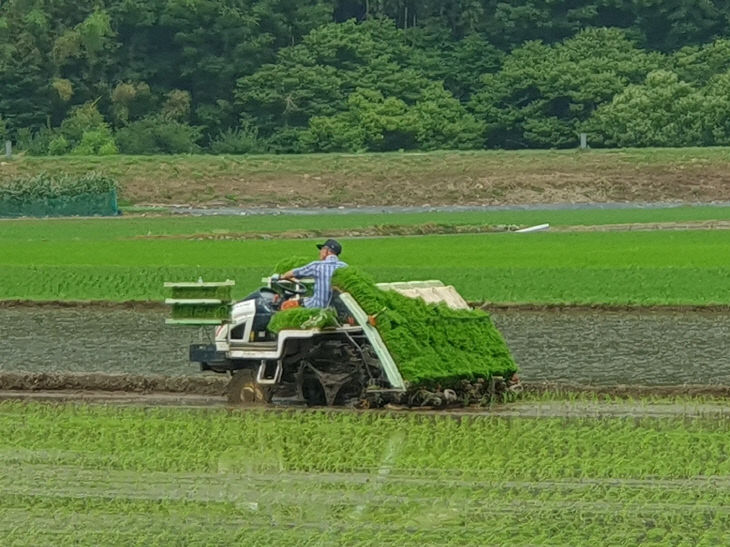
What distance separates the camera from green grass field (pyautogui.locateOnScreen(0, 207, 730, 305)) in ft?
102

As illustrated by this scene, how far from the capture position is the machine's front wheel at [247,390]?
16938 millimetres

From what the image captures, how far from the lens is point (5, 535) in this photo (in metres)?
10.9

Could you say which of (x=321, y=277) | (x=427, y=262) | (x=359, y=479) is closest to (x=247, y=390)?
(x=321, y=277)

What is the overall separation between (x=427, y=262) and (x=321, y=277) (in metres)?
20.4

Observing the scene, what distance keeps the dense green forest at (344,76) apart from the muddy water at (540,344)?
50.9m

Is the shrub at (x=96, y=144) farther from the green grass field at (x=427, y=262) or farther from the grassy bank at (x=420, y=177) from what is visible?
the green grass field at (x=427, y=262)

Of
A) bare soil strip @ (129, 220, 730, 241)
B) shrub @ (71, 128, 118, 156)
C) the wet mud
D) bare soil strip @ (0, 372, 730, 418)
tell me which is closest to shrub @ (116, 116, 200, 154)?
shrub @ (71, 128, 118, 156)

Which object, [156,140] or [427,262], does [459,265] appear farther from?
[156,140]

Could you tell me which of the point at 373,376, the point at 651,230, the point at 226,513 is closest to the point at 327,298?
the point at 373,376

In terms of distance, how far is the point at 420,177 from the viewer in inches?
2697

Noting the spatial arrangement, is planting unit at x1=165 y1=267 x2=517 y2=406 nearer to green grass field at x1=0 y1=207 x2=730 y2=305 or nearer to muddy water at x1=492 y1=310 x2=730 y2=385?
muddy water at x1=492 y1=310 x2=730 y2=385

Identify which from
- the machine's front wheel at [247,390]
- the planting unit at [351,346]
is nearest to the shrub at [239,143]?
the planting unit at [351,346]

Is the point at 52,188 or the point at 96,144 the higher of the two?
the point at 52,188

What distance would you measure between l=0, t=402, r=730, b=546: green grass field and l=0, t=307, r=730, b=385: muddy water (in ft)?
14.0
